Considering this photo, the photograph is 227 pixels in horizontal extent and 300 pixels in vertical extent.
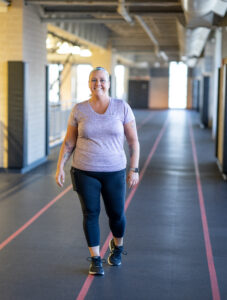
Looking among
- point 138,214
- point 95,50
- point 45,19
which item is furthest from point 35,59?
point 95,50

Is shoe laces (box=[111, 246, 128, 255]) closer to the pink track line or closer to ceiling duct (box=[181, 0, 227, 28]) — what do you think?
the pink track line

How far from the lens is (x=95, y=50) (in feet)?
77.6

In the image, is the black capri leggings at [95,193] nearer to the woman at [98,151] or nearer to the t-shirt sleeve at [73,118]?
the woman at [98,151]

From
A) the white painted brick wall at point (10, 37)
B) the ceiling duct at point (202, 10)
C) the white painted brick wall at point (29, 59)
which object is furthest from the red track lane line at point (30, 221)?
the ceiling duct at point (202, 10)

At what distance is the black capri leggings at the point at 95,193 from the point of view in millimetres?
4828

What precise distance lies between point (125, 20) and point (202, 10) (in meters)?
4.65

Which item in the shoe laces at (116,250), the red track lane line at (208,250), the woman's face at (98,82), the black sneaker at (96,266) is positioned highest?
the woman's face at (98,82)

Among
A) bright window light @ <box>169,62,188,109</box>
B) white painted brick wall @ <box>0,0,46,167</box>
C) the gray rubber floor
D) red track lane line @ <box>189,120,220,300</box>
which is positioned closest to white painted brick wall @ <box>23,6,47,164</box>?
white painted brick wall @ <box>0,0,46,167</box>

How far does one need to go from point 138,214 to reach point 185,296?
306 centimetres

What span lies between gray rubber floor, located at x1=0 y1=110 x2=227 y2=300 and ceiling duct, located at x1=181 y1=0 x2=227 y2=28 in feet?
9.88

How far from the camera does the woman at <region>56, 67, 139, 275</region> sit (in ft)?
15.7

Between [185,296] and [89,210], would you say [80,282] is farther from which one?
[185,296]

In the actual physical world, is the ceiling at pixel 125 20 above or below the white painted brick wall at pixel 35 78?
above

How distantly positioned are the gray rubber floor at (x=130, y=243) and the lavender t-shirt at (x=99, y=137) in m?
1.06
